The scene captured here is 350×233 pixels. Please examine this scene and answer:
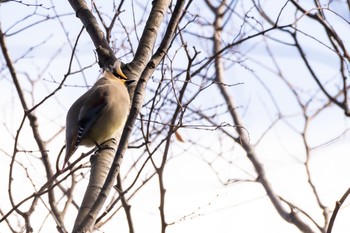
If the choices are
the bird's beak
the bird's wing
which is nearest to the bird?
the bird's wing

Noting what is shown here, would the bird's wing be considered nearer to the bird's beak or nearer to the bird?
the bird

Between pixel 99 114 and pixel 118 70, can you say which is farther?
pixel 99 114

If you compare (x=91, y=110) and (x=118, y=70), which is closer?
(x=118, y=70)

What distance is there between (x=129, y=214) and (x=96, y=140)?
27.8 inches

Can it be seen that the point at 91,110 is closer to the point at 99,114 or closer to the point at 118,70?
the point at 99,114

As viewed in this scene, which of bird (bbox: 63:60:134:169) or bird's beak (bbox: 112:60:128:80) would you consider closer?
bird's beak (bbox: 112:60:128:80)

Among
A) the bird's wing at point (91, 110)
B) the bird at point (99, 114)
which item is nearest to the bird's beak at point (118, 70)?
the bird at point (99, 114)

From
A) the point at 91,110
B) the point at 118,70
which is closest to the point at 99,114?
the point at 91,110

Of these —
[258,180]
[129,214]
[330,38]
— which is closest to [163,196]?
[129,214]

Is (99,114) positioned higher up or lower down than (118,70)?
higher up

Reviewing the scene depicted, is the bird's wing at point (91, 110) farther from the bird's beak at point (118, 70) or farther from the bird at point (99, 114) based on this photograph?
the bird's beak at point (118, 70)

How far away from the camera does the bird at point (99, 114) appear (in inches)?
200

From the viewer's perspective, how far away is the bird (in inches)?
200

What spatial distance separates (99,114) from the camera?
5281 mm
